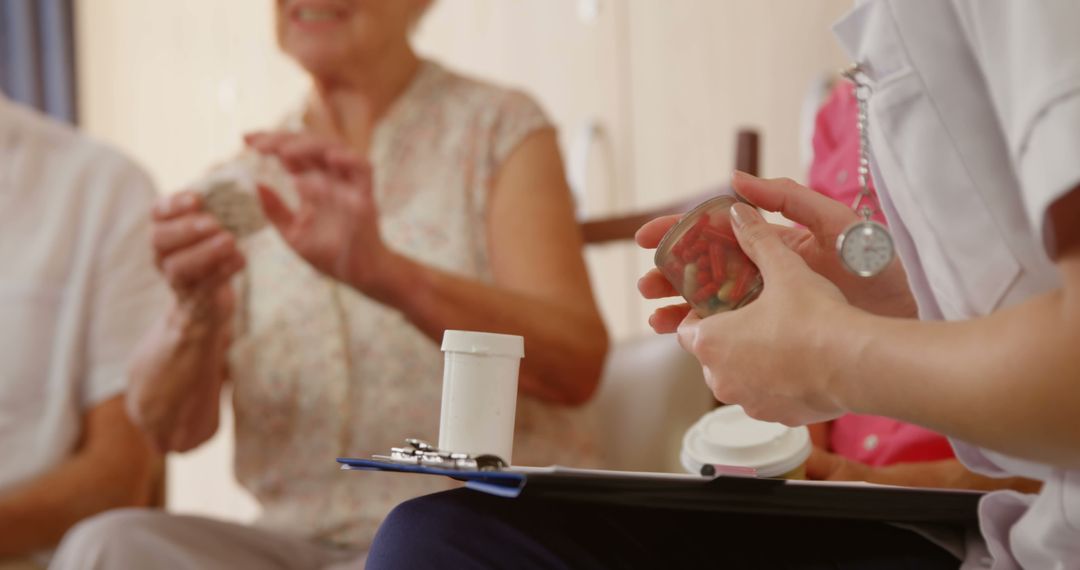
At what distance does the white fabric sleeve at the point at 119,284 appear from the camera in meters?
1.30

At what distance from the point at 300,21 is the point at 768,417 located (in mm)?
875

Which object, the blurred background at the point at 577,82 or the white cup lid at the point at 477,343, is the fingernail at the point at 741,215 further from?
the blurred background at the point at 577,82

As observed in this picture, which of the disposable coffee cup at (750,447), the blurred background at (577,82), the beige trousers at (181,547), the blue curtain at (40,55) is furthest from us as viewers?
the blue curtain at (40,55)

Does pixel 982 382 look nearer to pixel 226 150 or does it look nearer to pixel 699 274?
pixel 699 274

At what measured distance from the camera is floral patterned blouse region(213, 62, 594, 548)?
112cm

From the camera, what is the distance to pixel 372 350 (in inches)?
45.3

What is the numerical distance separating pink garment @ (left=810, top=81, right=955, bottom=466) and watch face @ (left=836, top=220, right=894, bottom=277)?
9.5 inches

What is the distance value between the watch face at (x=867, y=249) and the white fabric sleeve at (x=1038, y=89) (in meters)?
0.06

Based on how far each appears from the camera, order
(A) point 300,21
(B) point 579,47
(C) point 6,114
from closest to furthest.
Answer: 1. (A) point 300,21
2. (C) point 6,114
3. (B) point 579,47

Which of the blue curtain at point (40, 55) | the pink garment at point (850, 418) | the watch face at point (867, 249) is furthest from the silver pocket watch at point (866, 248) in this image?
the blue curtain at point (40, 55)

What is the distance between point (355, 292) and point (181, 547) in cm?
30

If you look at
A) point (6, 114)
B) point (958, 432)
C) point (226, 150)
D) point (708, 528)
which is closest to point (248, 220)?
point (6, 114)

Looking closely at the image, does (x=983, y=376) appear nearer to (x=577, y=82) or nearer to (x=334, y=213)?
(x=334, y=213)

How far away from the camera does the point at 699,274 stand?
529 millimetres
